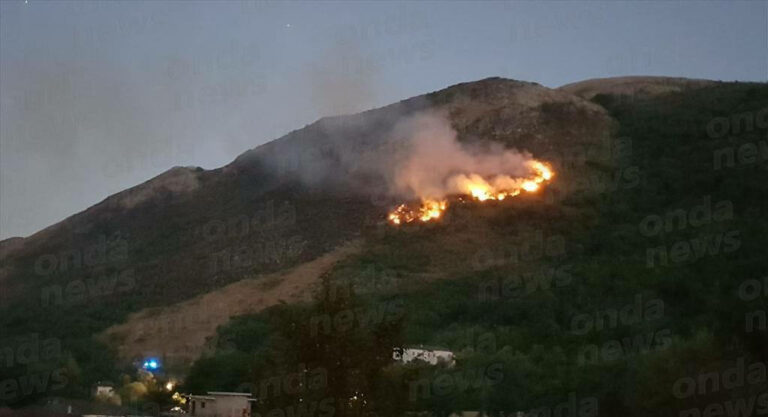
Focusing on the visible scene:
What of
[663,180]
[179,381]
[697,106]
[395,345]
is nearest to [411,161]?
[663,180]

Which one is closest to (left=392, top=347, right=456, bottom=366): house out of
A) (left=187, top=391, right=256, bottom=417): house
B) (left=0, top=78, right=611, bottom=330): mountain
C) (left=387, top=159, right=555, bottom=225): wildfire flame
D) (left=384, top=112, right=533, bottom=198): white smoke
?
(left=187, top=391, right=256, bottom=417): house

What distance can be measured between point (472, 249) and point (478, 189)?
31.2 feet

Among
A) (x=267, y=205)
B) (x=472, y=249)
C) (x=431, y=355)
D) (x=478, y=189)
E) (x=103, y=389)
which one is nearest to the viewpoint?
(x=431, y=355)

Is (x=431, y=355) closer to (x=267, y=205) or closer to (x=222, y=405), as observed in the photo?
(x=222, y=405)

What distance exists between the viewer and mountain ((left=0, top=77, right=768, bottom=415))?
4900 cm

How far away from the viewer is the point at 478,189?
81188 mm

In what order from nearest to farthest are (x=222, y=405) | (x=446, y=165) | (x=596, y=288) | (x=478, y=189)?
(x=222, y=405) < (x=596, y=288) < (x=478, y=189) < (x=446, y=165)

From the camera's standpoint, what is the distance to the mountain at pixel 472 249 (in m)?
49.0

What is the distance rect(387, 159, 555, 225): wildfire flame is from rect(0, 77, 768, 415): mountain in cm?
98

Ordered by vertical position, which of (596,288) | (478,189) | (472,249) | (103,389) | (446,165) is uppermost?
(446,165)

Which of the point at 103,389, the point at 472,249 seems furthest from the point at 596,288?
the point at 103,389

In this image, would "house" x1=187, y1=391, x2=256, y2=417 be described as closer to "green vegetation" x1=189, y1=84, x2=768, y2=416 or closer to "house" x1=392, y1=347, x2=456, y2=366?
"green vegetation" x1=189, y1=84, x2=768, y2=416

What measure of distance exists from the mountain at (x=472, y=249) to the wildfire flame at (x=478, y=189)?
98 centimetres

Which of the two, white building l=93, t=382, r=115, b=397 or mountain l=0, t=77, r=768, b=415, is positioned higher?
mountain l=0, t=77, r=768, b=415
